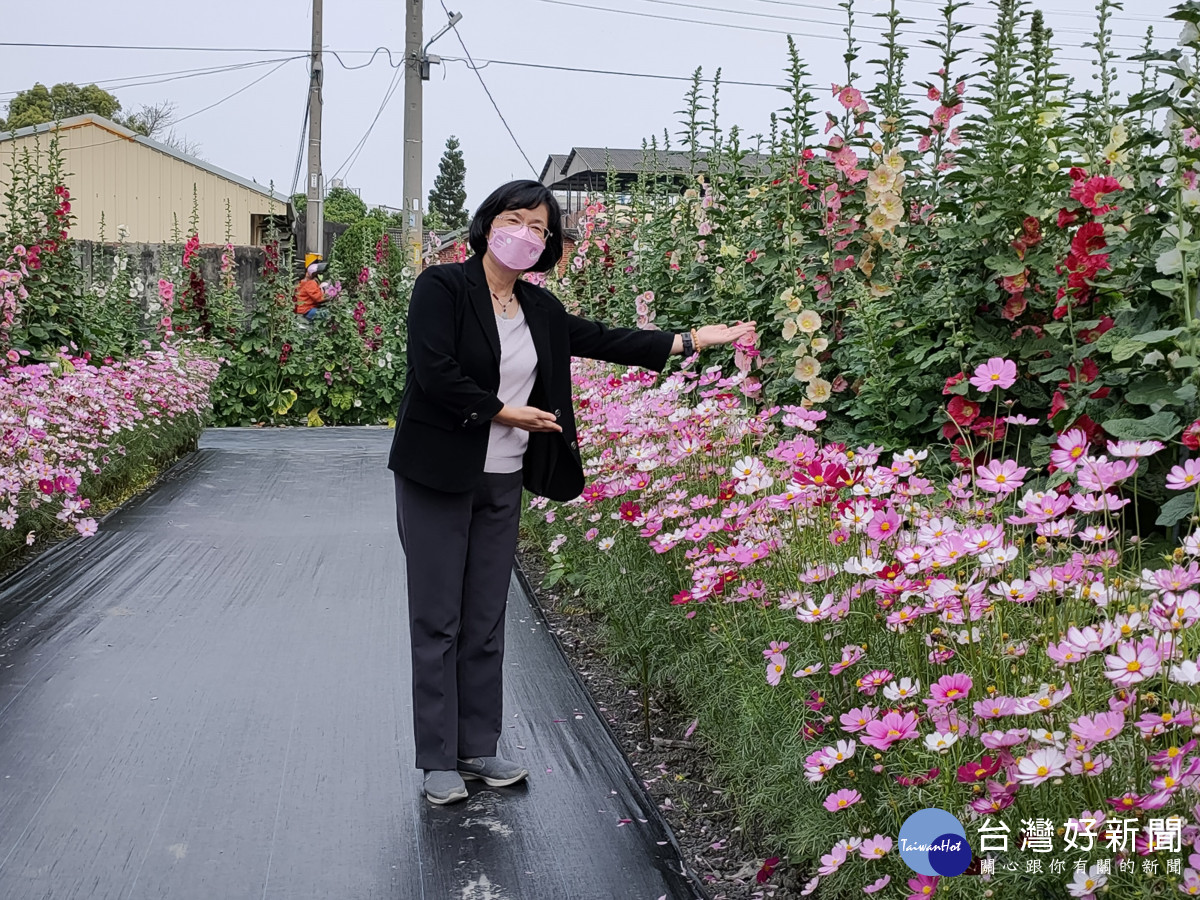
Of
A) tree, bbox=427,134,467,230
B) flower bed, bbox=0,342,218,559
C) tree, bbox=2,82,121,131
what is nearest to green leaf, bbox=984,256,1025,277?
flower bed, bbox=0,342,218,559

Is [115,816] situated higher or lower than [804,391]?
lower

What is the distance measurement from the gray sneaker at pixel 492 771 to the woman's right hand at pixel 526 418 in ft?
2.97

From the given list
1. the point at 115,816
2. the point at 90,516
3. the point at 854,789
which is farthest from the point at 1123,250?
A: the point at 90,516

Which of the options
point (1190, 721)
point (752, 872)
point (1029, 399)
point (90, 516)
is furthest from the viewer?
point (90, 516)

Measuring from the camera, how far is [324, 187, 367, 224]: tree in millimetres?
57175

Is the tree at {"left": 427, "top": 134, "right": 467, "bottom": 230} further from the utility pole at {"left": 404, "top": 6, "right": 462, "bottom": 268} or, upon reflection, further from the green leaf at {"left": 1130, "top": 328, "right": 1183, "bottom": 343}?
the green leaf at {"left": 1130, "top": 328, "right": 1183, "bottom": 343}

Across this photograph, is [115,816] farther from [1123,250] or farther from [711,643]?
[1123,250]

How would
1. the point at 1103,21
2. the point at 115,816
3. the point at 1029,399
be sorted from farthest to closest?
the point at 1103,21
the point at 1029,399
the point at 115,816

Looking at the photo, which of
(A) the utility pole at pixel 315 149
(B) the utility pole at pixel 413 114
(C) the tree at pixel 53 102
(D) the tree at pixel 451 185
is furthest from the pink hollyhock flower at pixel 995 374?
(D) the tree at pixel 451 185

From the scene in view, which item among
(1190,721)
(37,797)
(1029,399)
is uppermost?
(1029,399)

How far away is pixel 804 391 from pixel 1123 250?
4.99 ft

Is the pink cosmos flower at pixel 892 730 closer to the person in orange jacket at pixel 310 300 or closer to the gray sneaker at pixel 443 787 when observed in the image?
the gray sneaker at pixel 443 787

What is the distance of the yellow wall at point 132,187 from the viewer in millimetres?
27938

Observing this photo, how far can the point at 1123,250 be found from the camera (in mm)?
3270
